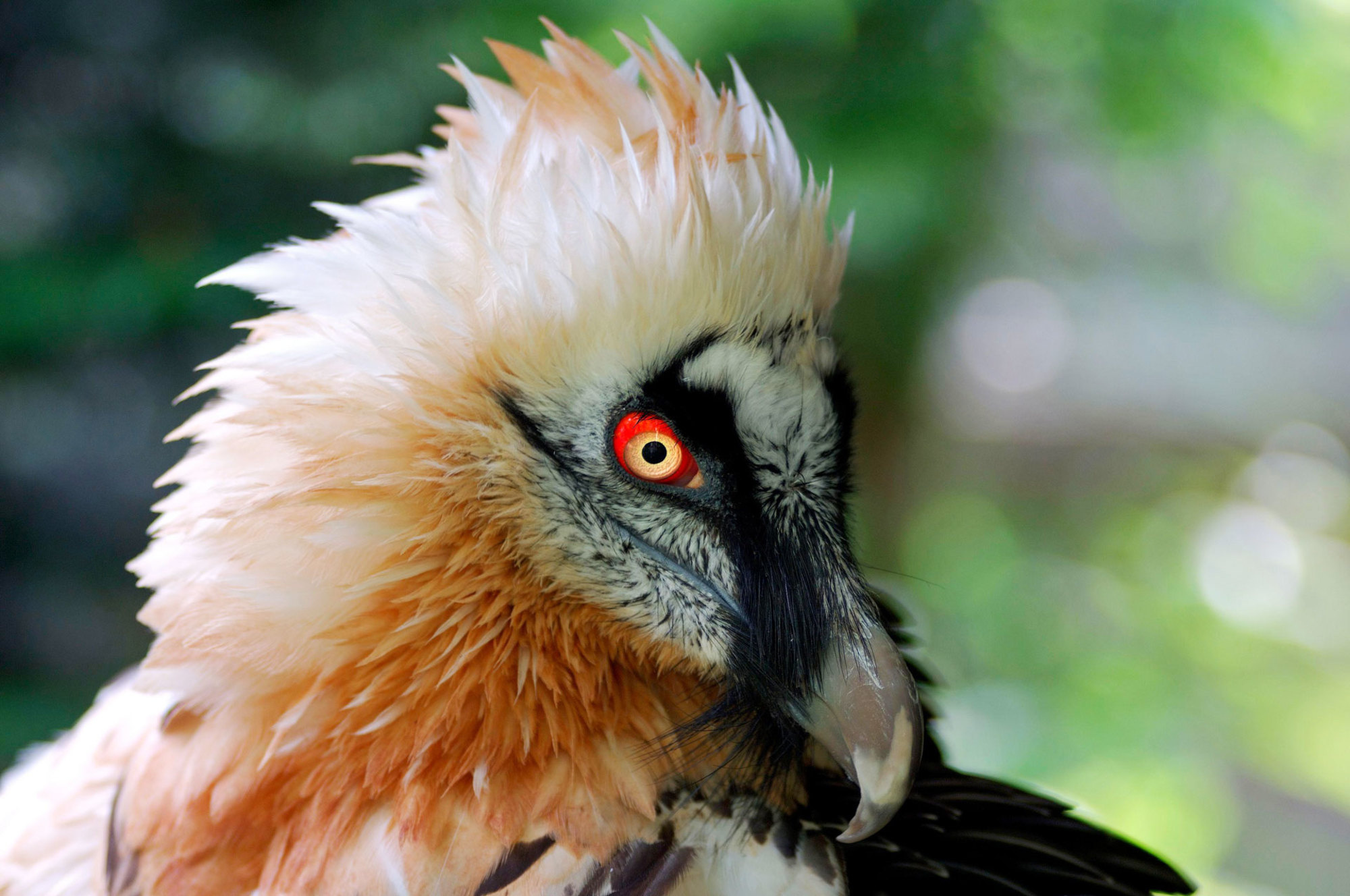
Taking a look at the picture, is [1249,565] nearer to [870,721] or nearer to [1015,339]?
[1015,339]

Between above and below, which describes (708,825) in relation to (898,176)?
below

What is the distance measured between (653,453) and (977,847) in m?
0.47

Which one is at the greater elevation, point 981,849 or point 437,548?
point 437,548

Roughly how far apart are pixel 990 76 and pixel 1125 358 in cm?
158

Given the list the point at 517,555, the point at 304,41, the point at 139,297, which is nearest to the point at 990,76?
the point at 304,41

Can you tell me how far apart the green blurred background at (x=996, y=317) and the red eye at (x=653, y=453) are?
66 centimetres

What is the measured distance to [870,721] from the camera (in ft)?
2.36

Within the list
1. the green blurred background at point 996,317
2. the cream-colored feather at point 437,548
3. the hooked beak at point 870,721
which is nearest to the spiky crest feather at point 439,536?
the cream-colored feather at point 437,548

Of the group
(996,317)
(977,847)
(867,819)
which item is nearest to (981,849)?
(977,847)

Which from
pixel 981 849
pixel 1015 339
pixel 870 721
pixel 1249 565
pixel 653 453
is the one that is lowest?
pixel 981 849

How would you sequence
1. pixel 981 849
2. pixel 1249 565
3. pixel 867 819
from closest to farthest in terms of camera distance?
pixel 867 819 → pixel 981 849 → pixel 1249 565

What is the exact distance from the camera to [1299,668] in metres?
2.52

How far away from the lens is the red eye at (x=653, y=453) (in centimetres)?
75

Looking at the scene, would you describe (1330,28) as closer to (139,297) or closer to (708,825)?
(708,825)
